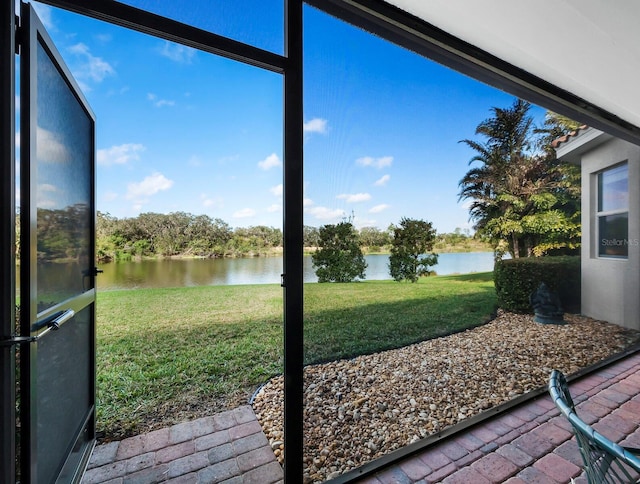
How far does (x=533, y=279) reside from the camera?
242 cm

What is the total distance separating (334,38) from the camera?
144 centimetres

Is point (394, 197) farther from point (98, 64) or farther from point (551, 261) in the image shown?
point (98, 64)

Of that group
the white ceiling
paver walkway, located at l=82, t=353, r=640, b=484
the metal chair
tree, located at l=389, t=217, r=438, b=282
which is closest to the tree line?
tree, located at l=389, t=217, r=438, b=282

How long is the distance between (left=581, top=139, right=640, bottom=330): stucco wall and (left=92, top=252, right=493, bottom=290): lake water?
196cm

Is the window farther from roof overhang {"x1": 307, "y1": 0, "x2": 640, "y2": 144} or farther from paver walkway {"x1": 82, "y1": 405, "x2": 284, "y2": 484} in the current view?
paver walkway {"x1": 82, "y1": 405, "x2": 284, "y2": 484}

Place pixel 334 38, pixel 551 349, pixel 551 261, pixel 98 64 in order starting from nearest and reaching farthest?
pixel 334 38, pixel 98 64, pixel 551 349, pixel 551 261

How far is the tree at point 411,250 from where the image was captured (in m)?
1.70

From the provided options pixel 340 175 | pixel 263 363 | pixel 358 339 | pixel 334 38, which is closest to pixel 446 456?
pixel 358 339

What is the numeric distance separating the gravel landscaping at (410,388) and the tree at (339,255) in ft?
1.60

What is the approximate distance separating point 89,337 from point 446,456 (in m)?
2.15
